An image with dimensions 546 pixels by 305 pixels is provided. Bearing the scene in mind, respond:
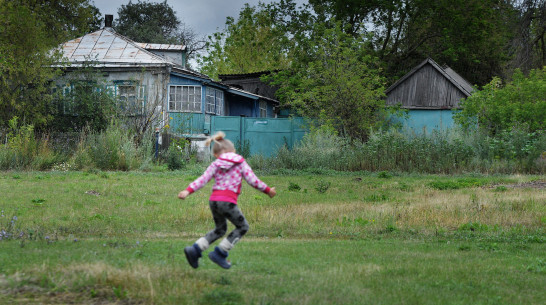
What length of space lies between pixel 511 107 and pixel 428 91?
11197 millimetres

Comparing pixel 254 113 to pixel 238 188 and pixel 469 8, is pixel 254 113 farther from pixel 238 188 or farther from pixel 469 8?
pixel 238 188

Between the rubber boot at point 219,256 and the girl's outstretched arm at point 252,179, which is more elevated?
the girl's outstretched arm at point 252,179

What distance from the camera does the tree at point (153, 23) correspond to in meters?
60.0

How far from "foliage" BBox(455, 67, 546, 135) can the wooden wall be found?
788cm

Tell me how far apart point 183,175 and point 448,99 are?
20.1 metres

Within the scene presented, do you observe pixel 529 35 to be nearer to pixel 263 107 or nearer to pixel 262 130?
pixel 262 130

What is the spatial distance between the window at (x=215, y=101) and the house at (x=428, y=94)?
990 cm

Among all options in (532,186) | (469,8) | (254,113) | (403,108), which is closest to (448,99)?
(403,108)

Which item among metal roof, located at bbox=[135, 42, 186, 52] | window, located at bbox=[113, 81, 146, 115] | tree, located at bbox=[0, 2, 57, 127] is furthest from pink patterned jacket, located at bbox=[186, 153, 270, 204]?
metal roof, located at bbox=[135, 42, 186, 52]

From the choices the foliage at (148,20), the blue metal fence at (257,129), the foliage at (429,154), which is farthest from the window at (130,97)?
the foliage at (148,20)

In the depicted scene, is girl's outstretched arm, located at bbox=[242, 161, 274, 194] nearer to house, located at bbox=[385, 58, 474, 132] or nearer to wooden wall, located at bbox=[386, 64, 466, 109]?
house, located at bbox=[385, 58, 474, 132]

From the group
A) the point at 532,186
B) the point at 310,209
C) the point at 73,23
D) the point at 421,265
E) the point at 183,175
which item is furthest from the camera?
the point at 73,23

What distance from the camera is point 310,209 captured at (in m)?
13.0

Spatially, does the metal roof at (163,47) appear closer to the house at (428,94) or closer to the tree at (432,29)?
the tree at (432,29)
